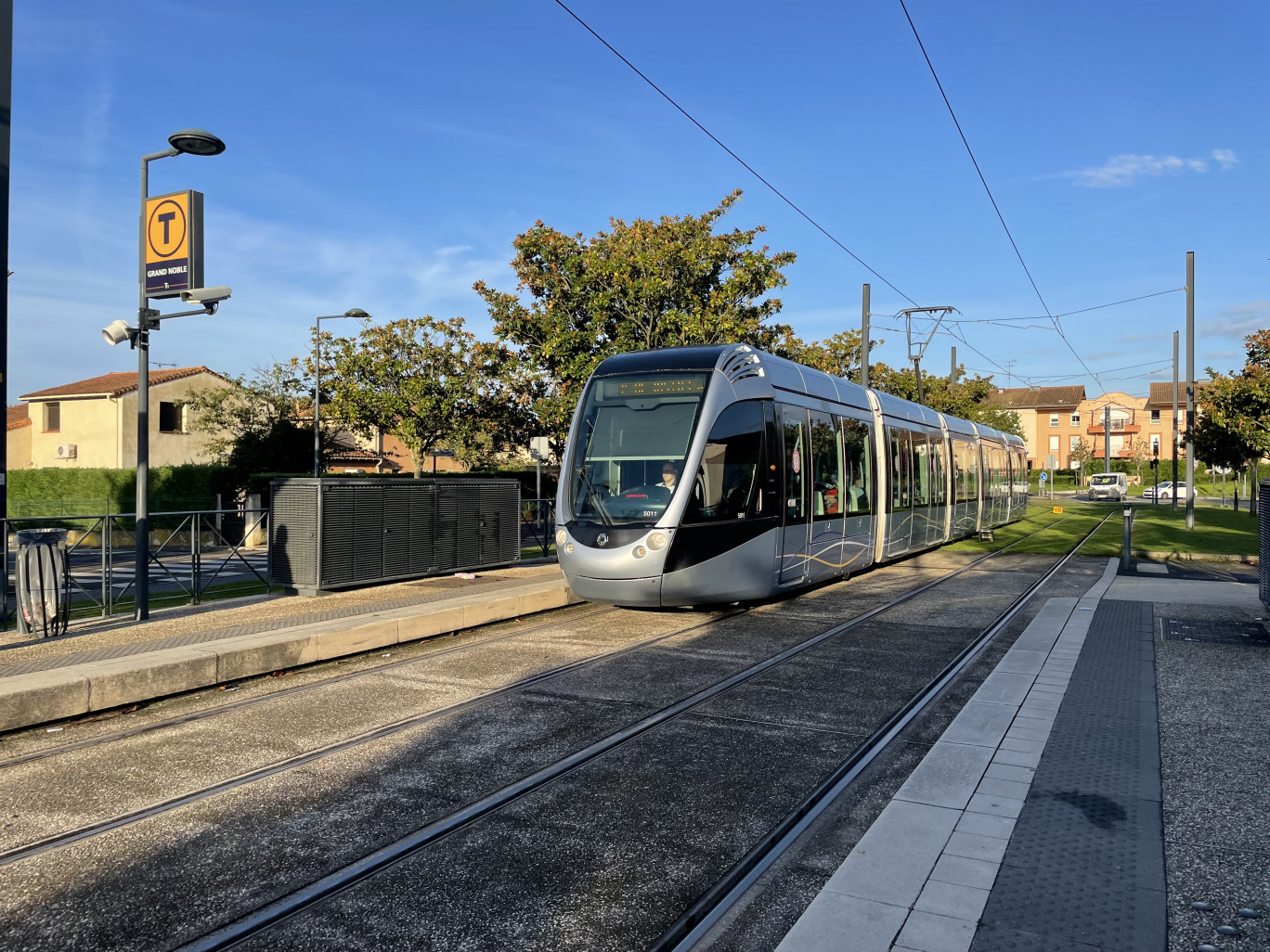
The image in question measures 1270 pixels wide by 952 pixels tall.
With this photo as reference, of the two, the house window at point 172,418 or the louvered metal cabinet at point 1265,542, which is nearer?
A: the louvered metal cabinet at point 1265,542

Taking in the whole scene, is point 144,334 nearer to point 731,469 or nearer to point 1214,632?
point 731,469

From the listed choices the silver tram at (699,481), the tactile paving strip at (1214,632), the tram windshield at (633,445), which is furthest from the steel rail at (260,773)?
the tactile paving strip at (1214,632)

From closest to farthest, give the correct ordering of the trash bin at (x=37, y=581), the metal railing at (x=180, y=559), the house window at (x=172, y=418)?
the trash bin at (x=37, y=581) < the metal railing at (x=180, y=559) < the house window at (x=172, y=418)

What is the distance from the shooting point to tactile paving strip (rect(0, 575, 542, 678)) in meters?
7.75

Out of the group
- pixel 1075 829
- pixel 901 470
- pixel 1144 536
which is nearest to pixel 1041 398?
pixel 1144 536

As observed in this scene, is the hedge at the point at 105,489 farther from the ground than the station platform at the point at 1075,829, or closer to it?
farther from the ground

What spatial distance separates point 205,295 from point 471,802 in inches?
287

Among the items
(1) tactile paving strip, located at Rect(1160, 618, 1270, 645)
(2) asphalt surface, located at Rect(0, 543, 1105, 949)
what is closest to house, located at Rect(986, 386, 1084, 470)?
(1) tactile paving strip, located at Rect(1160, 618, 1270, 645)

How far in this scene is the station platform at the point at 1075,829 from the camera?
342 centimetres

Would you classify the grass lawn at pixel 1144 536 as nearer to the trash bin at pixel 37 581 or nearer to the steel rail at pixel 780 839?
the steel rail at pixel 780 839

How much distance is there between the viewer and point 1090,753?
559 centimetres

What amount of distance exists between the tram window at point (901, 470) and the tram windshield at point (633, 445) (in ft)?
23.7

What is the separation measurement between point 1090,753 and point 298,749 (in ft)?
15.5

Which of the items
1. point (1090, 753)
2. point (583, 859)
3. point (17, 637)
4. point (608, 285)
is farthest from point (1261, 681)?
point (608, 285)
